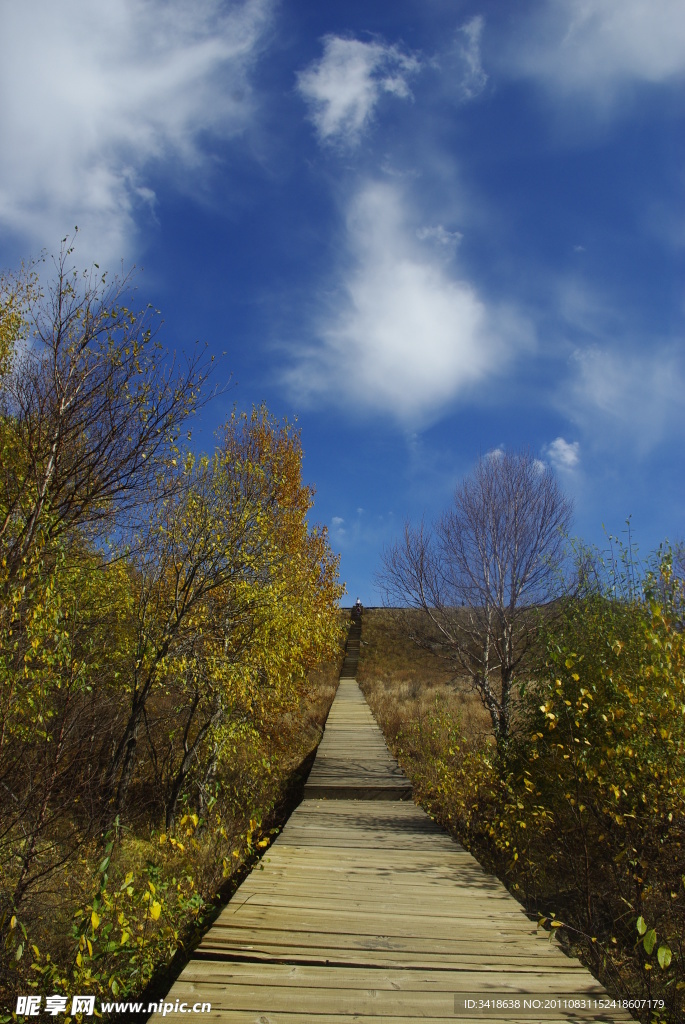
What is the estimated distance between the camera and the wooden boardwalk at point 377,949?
271 centimetres

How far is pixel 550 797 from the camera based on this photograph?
6.93 metres

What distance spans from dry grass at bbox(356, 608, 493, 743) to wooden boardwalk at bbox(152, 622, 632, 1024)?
7.65 meters

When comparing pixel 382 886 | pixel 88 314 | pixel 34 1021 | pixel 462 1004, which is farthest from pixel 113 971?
pixel 88 314

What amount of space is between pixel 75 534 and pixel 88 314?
304 centimetres

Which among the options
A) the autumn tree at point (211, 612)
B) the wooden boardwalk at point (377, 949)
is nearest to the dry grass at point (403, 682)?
the autumn tree at point (211, 612)

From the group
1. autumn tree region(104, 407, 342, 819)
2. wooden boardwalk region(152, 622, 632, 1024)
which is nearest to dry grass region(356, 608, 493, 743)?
autumn tree region(104, 407, 342, 819)

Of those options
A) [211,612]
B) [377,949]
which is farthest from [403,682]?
[377,949]

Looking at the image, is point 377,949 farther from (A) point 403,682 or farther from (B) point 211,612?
(A) point 403,682

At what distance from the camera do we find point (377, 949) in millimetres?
3314

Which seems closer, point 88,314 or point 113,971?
point 113,971

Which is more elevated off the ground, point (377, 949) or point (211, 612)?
point (211, 612)

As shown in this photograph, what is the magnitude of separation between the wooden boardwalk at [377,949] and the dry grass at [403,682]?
25.1 ft

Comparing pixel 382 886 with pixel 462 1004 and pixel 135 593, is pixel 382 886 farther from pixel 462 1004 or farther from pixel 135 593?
pixel 135 593

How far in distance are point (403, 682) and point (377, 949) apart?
2160 centimetres
